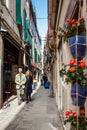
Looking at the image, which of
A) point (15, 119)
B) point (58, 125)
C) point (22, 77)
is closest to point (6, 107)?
point (22, 77)

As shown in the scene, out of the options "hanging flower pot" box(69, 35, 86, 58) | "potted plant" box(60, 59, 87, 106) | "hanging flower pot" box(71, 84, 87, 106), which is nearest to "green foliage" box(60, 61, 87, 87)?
"potted plant" box(60, 59, 87, 106)

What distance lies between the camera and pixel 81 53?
4699 millimetres

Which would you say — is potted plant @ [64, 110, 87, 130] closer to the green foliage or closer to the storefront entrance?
the green foliage

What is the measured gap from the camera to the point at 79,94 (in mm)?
4477

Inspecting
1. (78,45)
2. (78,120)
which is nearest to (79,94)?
(78,120)

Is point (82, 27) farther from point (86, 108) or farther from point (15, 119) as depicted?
point (15, 119)

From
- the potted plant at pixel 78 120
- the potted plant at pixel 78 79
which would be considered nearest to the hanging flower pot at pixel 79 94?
the potted plant at pixel 78 79

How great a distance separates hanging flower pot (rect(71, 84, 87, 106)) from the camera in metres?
4.43

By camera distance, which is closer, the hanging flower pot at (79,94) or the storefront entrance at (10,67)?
the hanging flower pot at (79,94)

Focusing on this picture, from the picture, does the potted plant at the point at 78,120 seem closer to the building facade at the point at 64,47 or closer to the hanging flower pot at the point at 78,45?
the building facade at the point at 64,47

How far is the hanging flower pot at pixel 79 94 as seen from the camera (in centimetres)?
443

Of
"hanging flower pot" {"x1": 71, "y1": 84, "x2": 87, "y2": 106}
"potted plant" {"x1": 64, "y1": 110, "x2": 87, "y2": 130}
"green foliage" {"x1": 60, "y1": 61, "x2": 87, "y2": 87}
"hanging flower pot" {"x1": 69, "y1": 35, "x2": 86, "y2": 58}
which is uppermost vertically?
"hanging flower pot" {"x1": 69, "y1": 35, "x2": 86, "y2": 58}

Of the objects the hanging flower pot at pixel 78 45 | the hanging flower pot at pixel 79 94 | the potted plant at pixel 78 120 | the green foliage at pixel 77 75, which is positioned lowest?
the potted plant at pixel 78 120

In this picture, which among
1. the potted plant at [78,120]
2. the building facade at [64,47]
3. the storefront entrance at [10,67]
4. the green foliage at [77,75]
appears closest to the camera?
Result: the green foliage at [77,75]
